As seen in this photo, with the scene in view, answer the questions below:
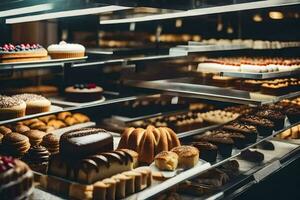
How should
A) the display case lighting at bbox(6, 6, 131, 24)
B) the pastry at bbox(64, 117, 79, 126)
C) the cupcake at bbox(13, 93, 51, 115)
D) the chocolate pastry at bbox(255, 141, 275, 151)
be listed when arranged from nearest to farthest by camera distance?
1. the display case lighting at bbox(6, 6, 131, 24)
2. the cupcake at bbox(13, 93, 51, 115)
3. the pastry at bbox(64, 117, 79, 126)
4. the chocolate pastry at bbox(255, 141, 275, 151)

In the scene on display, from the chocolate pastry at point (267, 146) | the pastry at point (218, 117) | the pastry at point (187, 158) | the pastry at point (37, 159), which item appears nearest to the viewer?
the pastry at point (37, 159)

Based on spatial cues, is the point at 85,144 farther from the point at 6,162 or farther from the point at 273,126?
the point at 273,126

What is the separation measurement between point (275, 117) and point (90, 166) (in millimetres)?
2506

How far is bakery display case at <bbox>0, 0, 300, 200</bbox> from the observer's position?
2.37 m

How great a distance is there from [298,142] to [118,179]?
3.14 metres

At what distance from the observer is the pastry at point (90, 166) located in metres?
2.22

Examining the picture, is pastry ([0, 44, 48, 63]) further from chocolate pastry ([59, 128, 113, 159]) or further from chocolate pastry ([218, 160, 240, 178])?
chocolate pastry ([218, 160, 240, 178])

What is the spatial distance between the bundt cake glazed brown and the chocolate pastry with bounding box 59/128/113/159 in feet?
0.99

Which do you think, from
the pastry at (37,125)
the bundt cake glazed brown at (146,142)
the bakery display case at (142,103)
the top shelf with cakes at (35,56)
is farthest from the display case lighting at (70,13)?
the pastry at (37,125)

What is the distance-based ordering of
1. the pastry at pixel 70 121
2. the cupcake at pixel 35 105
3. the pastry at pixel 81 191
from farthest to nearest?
the pastry at pixel 70 121, the cupcake at pixel 35 105, the pastry at pixel 81 191

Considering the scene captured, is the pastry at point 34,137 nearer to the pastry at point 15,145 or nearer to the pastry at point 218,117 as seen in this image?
the pastry at point 15,145

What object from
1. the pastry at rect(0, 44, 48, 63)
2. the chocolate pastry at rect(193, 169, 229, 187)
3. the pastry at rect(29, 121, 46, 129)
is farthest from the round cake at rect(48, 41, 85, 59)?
the chocolate pastry at rect(193, 169, 229, 187)

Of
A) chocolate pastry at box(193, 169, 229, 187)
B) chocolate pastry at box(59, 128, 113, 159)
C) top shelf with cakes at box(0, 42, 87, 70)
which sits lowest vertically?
chocolate pastry at box(193, 169, 229, 187)

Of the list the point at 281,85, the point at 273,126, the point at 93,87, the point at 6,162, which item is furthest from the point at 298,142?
the point at 6,162
